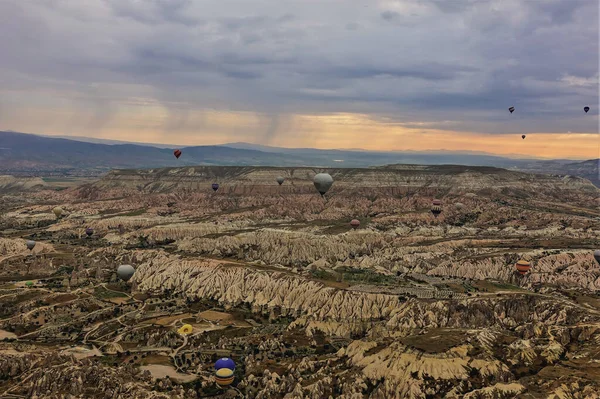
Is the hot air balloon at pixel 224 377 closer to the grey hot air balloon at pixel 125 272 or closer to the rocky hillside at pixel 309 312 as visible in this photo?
the rocky hillside at pixel 309 312

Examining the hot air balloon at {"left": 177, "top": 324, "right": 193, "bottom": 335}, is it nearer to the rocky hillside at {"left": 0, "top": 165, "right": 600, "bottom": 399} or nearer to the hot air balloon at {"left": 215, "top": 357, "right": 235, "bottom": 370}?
the rocky hillside at {"left": 0, "top": 165, "right": 600, "bottom": 399}

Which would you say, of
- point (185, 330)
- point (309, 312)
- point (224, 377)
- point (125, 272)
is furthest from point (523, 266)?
point (125, 272)

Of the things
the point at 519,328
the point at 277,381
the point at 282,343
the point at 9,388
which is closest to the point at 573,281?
the point at 519,328

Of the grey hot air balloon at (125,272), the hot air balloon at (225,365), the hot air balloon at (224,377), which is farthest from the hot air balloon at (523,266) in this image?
the grey hot air balloon at (125,272)

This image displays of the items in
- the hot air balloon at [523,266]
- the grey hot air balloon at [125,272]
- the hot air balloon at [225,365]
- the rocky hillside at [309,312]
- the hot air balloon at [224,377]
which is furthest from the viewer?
the grey hot air balloon at [125,272]

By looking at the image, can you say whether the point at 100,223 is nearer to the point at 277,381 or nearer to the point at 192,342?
the point at 192,342

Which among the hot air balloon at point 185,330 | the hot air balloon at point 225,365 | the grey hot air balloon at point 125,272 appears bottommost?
the hot air balloon at point 185,330

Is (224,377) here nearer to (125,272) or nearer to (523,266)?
(125,272)

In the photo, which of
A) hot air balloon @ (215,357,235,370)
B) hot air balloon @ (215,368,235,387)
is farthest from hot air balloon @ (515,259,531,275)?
hot air balloon @ (215,368,235,387)
